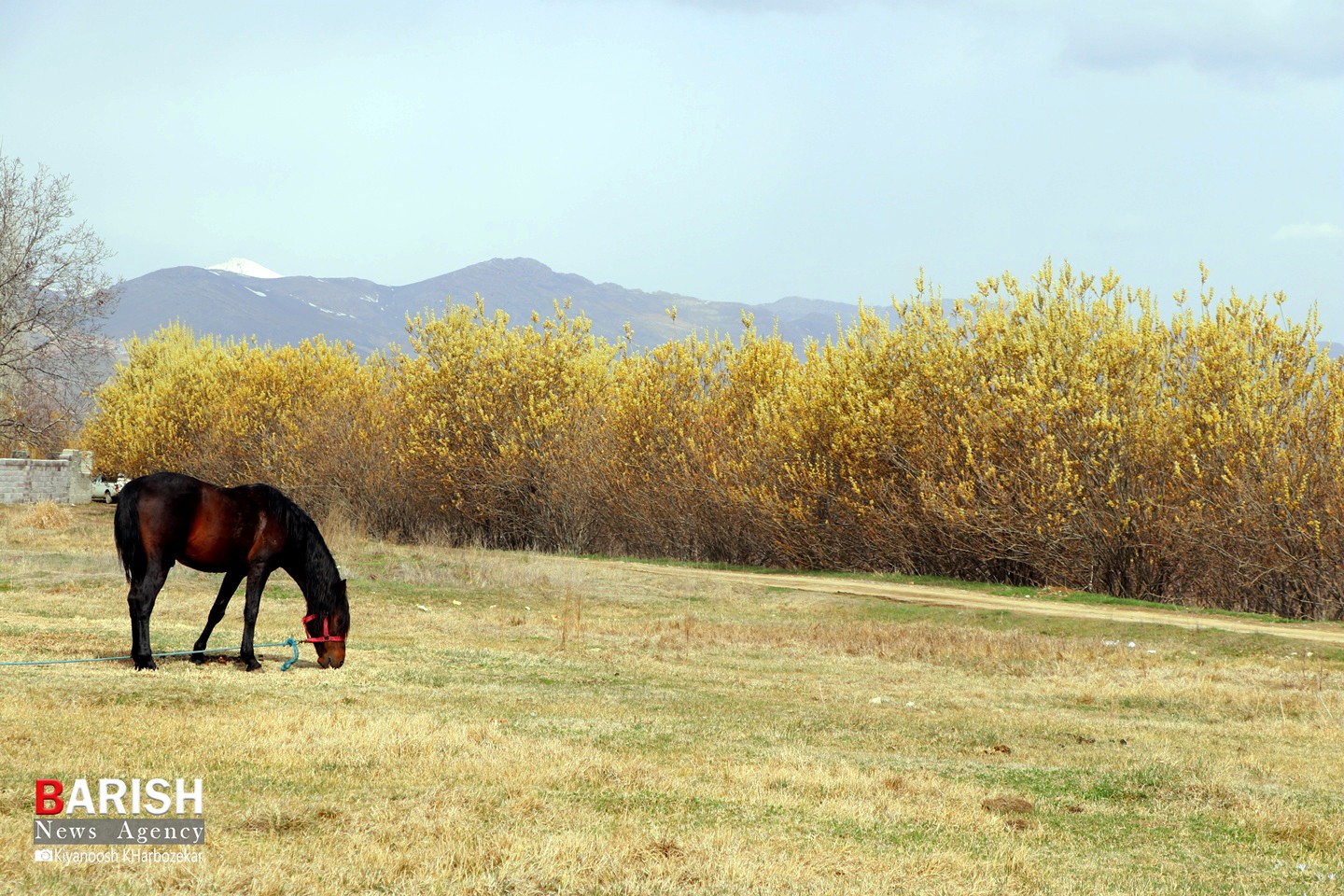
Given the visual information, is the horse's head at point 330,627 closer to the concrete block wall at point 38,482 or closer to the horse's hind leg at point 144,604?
the horse's hind leg at point 144,604

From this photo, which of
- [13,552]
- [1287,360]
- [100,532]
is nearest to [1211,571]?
[1287,360]

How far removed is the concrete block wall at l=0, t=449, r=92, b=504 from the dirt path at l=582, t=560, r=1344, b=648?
31.8 metres

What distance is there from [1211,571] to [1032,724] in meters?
15.5

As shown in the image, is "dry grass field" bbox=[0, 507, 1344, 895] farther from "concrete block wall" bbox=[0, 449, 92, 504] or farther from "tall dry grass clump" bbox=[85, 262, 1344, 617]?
"concrete block wall" bbox=[0, 449, 92, 504]

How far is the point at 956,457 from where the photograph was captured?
31.2 meters

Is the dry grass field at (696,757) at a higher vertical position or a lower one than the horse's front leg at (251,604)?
lower

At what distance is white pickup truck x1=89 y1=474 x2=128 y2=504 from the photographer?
209ft

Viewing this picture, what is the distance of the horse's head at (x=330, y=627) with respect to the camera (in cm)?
1388

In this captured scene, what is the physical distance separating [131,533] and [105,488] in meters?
58.9

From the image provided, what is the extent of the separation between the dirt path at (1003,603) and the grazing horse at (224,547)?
14517mm

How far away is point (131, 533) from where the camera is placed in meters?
12.7

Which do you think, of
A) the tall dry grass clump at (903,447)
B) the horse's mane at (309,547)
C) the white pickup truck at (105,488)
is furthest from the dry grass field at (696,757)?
the white pickup truck at (105,488)

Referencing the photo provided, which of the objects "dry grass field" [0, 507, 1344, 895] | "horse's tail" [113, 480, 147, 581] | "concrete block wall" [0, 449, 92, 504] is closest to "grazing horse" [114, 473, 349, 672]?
"horse's tail" [113, 480, 147, 581]

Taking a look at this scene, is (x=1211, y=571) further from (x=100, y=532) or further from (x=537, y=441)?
(x=100, y=532)
